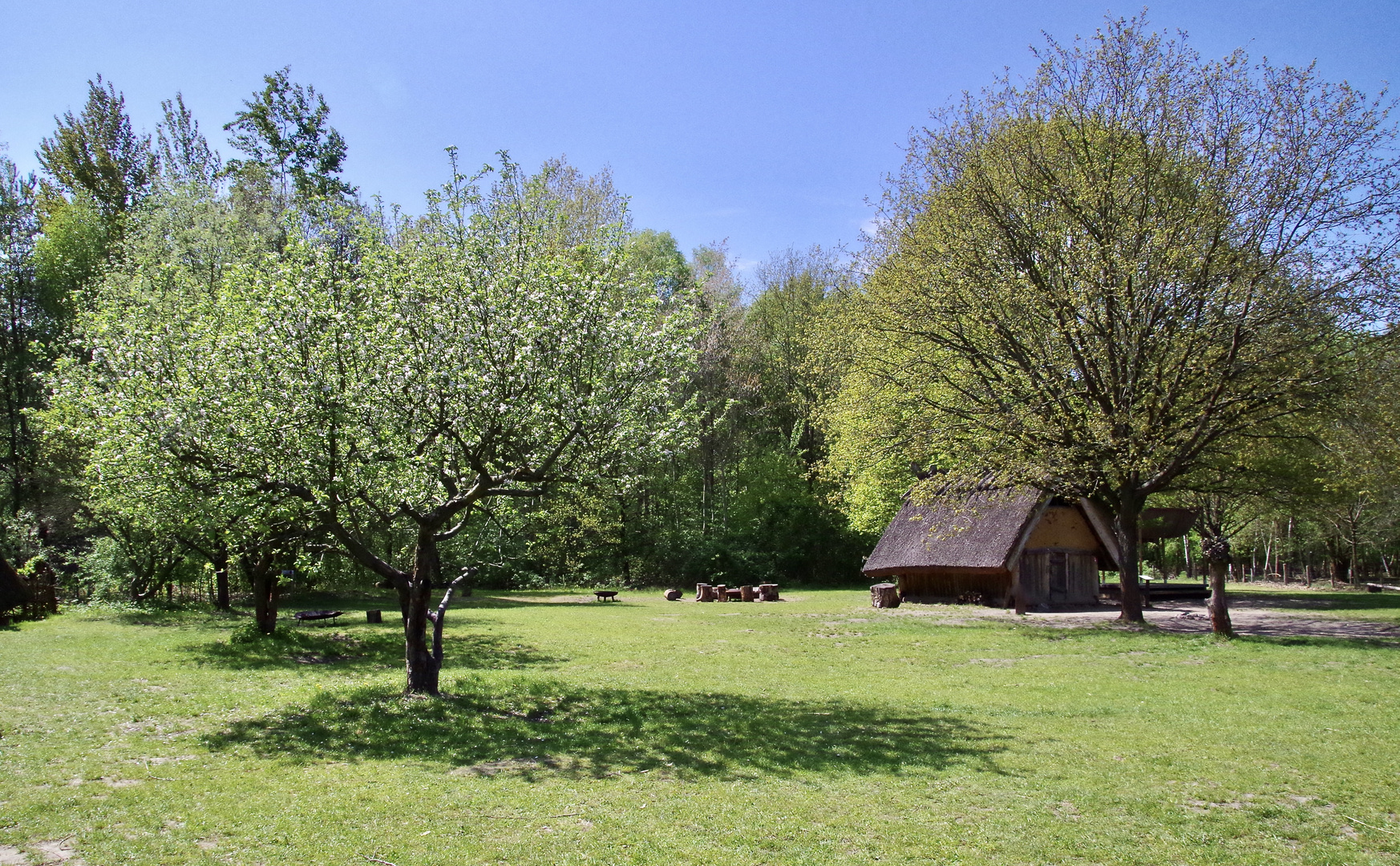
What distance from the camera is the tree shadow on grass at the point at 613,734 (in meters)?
8.55

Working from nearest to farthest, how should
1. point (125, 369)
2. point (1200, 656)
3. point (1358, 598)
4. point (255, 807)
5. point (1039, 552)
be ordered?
point (255, 807)
point (125, 369)
point (1200, 656)
point (1039, 552)
point (1358, 598)

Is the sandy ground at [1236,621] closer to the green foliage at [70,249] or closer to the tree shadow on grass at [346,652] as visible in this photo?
the tree shadow on grass at [346,652]

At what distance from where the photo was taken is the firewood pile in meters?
34.8

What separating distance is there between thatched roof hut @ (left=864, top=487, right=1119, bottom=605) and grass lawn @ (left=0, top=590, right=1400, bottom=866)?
404 inches

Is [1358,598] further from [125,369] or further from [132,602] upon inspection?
[132,602]

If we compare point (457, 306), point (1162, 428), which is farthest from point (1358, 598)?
point (457, 306)

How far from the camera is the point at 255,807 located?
23.0 feet

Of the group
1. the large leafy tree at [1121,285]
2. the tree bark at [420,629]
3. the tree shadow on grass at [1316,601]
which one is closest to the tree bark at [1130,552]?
the large leafy tree at [1121,285]

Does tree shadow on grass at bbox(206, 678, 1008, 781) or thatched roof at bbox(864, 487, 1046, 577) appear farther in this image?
thatched roof at bbox(864, 487, 1046, 577)

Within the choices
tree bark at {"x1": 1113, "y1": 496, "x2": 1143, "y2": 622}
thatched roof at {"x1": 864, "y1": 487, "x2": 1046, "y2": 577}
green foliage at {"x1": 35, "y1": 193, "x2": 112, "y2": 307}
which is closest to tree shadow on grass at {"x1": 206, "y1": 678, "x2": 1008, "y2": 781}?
tree bark at {"x1": 1113, "y1": 496, "x2": 1143, "y2": 622}

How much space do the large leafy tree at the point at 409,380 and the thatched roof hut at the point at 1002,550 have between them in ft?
54.8

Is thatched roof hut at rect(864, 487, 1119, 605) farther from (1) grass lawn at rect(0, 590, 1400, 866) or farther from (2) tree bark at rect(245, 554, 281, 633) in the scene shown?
(2) tree bark at rect(245, 554, 281, 633)

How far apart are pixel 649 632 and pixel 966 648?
782 cm

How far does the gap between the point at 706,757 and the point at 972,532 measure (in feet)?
71.8
